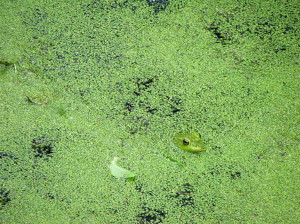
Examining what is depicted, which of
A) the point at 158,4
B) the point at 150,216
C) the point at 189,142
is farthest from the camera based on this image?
the point at 158,4

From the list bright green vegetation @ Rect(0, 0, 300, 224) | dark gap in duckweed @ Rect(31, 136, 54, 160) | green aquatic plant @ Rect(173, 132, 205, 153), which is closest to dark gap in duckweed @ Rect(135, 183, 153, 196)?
bright green vegetation @ Rect(0, 0, 300, 224)

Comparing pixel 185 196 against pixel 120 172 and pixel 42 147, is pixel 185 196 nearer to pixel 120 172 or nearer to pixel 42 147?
pixel 120 172

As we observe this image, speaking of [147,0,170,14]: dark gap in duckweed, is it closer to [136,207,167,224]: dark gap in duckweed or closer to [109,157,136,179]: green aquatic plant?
[109,157,136,179]: green aquatic plant

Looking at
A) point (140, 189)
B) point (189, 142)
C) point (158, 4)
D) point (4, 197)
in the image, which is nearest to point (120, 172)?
point (140, 189)

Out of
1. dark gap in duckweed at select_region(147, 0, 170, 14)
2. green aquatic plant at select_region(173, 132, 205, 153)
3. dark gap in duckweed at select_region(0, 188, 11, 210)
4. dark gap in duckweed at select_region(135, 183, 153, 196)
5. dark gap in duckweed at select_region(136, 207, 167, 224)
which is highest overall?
dark gap in duckweed at select_region(147, 0, 170, 14)

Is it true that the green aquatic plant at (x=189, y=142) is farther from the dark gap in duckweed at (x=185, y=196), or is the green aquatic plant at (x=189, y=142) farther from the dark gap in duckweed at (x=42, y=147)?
the dark gap in duckweed at (x=42, y=147)

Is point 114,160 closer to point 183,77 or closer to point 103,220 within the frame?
point 103,220

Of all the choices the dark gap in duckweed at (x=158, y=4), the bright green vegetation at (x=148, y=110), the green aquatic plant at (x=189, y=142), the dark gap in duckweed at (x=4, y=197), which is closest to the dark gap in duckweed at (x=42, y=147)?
the bright green vegetation at (x=148, y=110)
